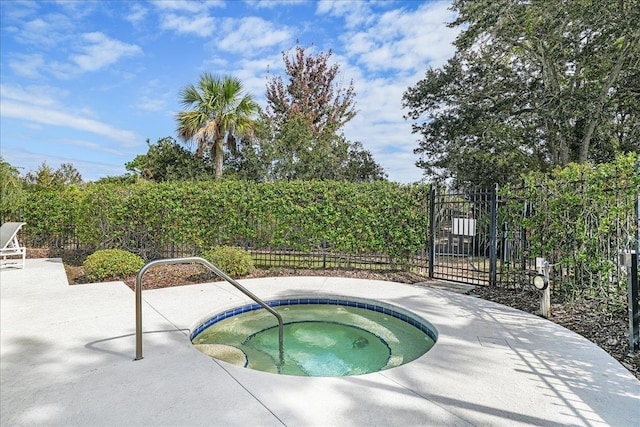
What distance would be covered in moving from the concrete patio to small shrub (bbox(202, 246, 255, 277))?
108 inches

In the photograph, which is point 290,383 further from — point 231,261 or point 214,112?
point 214,112

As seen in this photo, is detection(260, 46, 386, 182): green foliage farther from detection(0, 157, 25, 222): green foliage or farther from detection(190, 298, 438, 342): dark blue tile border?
detection(190, 298, 438, 342): dark blue tile border

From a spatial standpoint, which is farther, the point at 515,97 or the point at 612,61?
the point at 515,97

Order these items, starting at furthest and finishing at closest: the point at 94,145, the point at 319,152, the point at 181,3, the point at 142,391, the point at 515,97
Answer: the point at 94,145 < the point at 319,152 < the point at 515,97 < the point at 181,3 < the point at 142,391

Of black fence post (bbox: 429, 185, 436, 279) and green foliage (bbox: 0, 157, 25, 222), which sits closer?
black fence post (bbox: 429, 185, 436, 279)

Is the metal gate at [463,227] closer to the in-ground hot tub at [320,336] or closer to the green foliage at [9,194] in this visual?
the in-ground hot tub at [320,336]

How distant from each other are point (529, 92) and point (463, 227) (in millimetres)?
9521

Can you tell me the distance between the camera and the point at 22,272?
7.45 m

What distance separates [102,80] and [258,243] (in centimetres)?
752

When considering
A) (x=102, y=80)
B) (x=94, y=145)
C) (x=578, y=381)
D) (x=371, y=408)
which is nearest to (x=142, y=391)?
(x=371, y=408)

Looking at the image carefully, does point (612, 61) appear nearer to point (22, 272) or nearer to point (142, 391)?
point (142, 391)

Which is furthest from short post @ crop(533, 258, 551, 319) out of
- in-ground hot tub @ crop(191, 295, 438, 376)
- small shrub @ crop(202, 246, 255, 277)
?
small shrub @ crop(202, 246, 255, 277)

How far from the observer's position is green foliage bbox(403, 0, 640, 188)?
33.4ft

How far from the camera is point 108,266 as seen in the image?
6.90 metres
